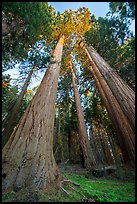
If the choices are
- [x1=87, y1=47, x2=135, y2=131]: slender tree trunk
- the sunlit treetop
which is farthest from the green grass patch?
the sunlit treetop

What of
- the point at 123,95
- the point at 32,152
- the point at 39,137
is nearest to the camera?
the point at 32,152

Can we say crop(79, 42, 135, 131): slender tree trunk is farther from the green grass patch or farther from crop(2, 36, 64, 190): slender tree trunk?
crop(2, 36, 64, 190): slender tree trunk

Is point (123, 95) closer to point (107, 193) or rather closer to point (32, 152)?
point (107, 193)

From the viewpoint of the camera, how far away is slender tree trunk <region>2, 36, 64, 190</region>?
124 inches

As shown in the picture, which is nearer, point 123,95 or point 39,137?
point 39,137

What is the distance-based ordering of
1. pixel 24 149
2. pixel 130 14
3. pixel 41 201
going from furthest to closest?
pixel 130 14 → pixel 24 149 → pixel 41 201

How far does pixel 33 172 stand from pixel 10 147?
866 millimetres

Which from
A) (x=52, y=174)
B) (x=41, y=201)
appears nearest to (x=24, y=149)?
(x=52, y=174)

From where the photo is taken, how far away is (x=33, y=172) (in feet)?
10.7

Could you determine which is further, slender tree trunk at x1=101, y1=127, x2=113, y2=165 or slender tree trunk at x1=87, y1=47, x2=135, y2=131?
slender tree trunk at x1=101, y1=127, x2=113, y2=165

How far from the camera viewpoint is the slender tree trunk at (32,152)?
→ 3.16 metres

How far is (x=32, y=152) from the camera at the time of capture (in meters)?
3.56

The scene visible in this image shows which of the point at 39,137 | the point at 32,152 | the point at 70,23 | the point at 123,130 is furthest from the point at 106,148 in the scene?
the point at 32,152

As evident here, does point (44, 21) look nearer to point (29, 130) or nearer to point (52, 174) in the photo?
point (29, 130)
